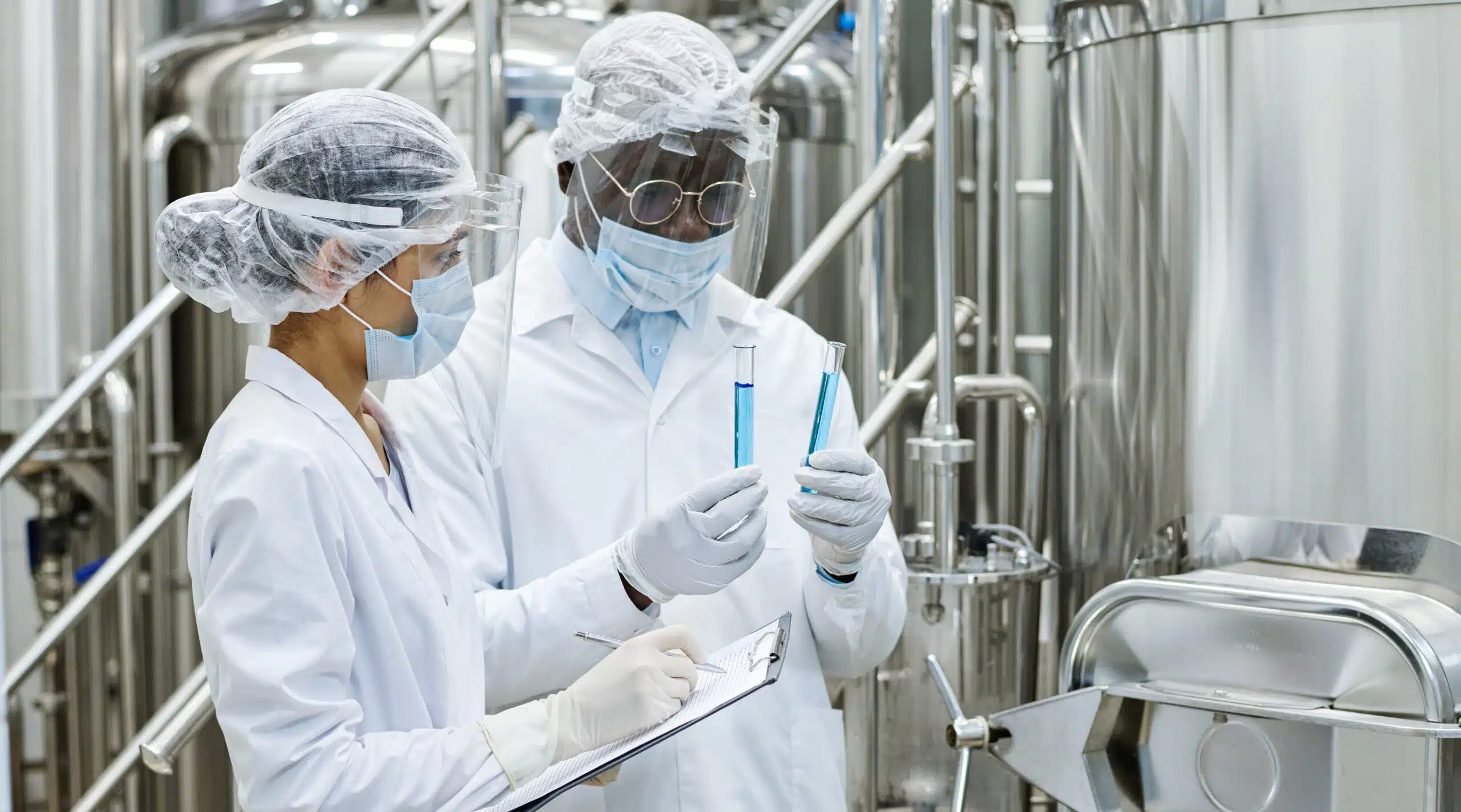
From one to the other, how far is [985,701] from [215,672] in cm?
104

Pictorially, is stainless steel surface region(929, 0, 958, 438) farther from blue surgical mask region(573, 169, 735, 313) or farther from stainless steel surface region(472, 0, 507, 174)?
stainless steel surface region(472, 0, 507, 174)

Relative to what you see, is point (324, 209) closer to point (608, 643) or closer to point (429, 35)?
point (608, 643)

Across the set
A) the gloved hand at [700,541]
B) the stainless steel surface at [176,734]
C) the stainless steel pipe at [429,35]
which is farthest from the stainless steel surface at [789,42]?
the stainless steel surface at [176,734]

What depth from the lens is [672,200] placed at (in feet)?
4.03

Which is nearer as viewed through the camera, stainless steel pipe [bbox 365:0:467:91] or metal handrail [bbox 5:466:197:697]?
metal handrail [bbox 5:466:197:697]

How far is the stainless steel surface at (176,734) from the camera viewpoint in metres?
1.40

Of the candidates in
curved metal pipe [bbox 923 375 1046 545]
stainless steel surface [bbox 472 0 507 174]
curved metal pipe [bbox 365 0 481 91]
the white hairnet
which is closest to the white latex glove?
the white hairnet

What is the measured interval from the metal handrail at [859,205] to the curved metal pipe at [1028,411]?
0.23m

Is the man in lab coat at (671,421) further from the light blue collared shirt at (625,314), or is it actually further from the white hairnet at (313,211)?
the white hairnet at (313,211)

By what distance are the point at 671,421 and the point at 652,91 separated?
0.30 m

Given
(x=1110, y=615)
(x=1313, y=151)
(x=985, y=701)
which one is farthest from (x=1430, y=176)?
(x=985, y=701)

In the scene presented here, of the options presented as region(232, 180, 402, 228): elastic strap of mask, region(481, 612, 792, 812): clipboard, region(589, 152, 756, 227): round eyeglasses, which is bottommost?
region(481, 612, 792, 812): clipboard

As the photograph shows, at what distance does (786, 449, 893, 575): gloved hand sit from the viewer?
115 cm

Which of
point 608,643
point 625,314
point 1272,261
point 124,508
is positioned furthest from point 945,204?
point 124,508
